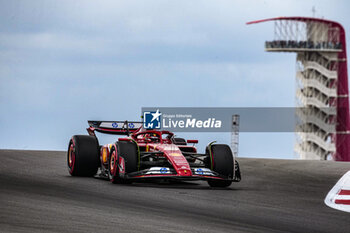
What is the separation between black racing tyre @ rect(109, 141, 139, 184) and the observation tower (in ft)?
207

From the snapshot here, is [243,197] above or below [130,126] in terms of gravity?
below

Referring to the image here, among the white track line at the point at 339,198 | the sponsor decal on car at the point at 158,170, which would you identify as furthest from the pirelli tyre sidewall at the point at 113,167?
the white track line at the point at 339,198

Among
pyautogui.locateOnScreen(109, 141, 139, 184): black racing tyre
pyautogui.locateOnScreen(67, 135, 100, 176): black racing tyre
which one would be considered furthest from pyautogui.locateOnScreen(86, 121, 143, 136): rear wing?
pyautogui.locateOnScreen(109, 141, 139, 184): black racing tyre

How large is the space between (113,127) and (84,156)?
129 cm

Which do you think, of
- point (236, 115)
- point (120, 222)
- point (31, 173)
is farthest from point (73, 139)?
point (236, 115)

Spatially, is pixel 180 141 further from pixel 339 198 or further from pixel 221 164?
pixel 339 198

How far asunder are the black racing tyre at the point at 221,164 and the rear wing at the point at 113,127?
8.47 ft

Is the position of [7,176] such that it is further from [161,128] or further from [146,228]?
[146,228]

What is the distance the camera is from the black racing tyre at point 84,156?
16.4 meters

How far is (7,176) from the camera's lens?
50.2 ft

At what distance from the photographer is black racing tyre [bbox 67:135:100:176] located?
1638 cm

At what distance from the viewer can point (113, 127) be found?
17391mm

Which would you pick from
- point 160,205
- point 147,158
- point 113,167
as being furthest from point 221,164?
point 160,205

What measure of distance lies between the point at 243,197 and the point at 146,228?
4832mm
